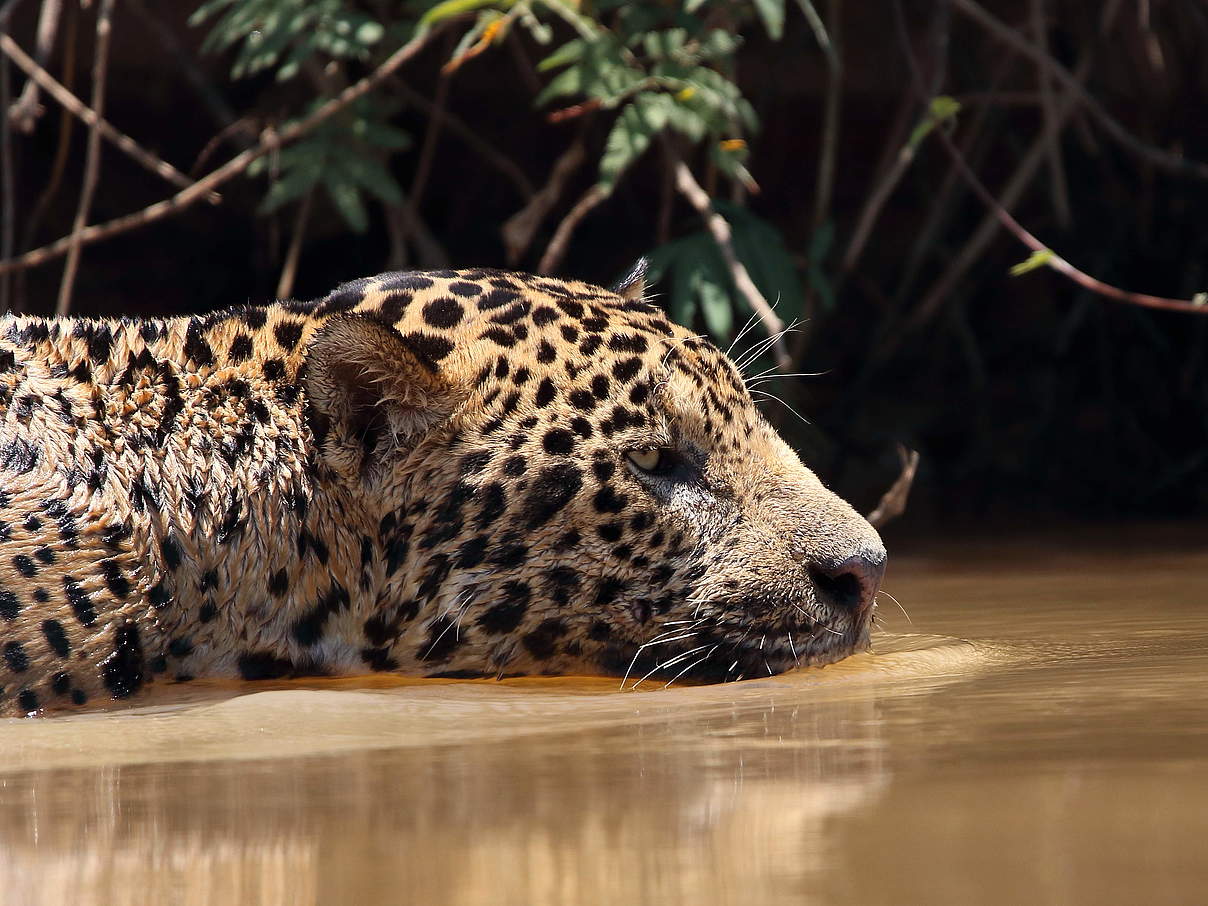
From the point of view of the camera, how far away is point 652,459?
356 centimetres

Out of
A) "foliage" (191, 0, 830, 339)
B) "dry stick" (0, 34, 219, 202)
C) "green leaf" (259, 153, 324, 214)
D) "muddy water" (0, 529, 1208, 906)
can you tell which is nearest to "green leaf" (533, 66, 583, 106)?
"foliage" (191, 0, 830, 339)

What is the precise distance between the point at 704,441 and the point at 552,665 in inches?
23.5

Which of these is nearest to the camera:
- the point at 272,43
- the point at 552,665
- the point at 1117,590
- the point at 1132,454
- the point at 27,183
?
the point at 552,665

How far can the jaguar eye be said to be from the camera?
3.56 metres

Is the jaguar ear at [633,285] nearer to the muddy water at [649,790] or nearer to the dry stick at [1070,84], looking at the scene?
the muddy water at [649,790]

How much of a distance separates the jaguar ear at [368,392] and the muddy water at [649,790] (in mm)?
533

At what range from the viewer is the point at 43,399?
11.1 feet

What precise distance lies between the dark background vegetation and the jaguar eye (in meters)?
2.80

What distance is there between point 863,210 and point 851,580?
356 cm

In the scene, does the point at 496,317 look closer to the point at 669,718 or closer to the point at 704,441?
the point at 704,441

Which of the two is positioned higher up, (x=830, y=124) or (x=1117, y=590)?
(x=830, y=124)

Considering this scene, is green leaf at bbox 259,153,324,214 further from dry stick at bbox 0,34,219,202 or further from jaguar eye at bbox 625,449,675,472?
jaguar eye at bbox 625,449,675,472

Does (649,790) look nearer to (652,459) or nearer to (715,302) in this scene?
(652,459)

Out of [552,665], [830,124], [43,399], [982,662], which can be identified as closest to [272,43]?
[830,124]
